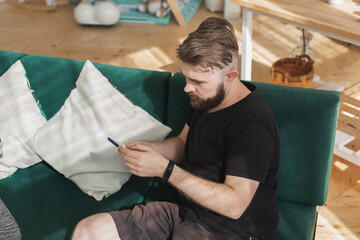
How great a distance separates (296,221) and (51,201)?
1.07m

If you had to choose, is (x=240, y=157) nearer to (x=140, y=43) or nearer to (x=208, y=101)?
(x=208, y=101)

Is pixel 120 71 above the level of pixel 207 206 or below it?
above

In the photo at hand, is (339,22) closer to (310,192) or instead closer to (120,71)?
(310,192)

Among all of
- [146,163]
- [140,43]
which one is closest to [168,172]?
[146,163]

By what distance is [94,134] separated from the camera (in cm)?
206

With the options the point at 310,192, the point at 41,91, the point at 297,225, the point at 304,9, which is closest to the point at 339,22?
the point at 304,9

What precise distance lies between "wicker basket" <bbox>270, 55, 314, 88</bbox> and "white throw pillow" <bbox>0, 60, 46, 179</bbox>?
1.40 meters

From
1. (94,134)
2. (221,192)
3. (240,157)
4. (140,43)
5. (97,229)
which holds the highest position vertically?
(240,157)

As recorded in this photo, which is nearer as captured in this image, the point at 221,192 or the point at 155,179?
the point at 221,192

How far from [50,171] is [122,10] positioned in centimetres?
284

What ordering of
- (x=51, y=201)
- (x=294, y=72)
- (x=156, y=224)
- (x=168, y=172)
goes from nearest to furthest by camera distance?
(x=168, y=172) < (x=156, y=224) < (x=51, y=201) < (x=294, y=72)

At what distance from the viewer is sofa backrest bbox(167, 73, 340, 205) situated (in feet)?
5.74

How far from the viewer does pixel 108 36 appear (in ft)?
14.1

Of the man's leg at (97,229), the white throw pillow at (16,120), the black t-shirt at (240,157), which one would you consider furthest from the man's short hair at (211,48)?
the white throw pillow at (16,120)
